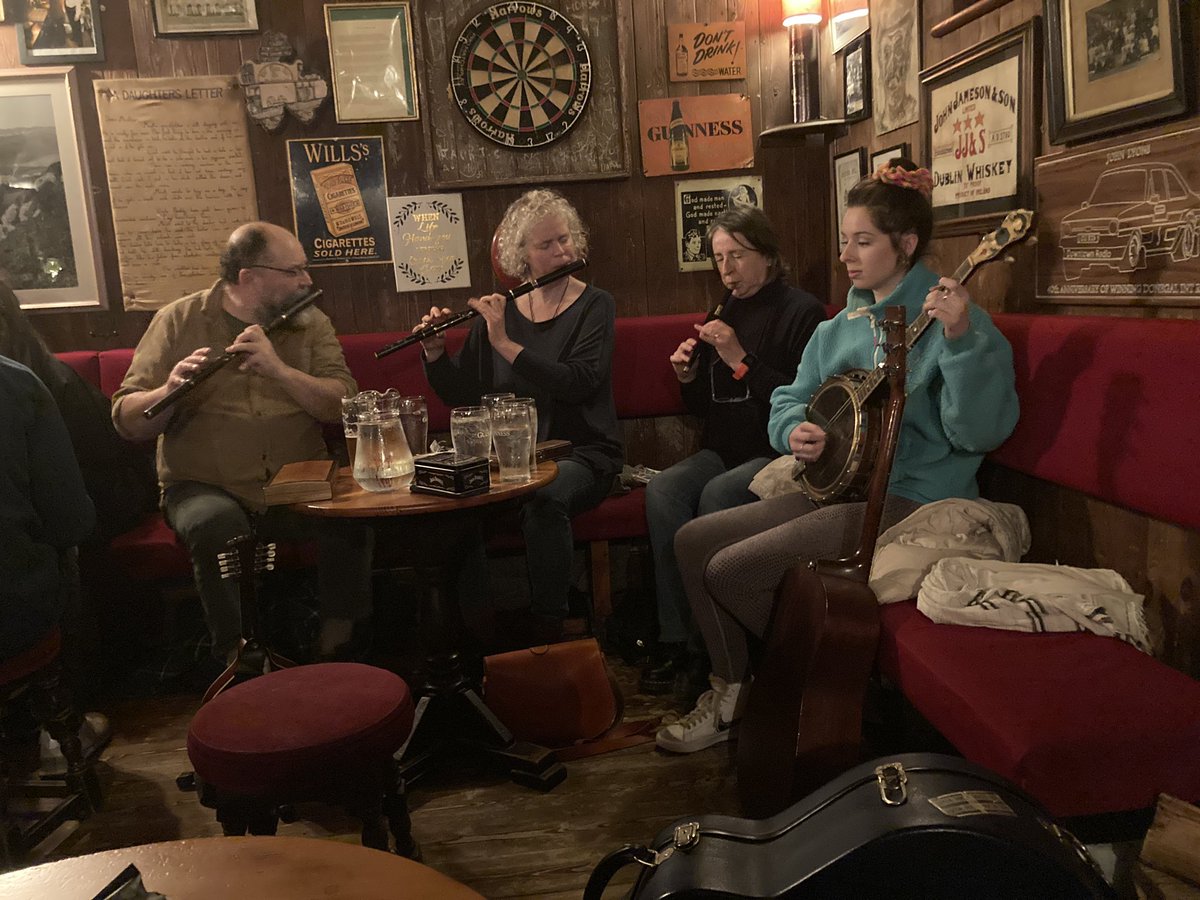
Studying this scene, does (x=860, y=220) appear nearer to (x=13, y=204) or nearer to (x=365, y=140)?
(x=365, y=140)

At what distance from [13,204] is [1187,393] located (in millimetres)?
3918

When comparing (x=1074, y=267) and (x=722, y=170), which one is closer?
(x=1074, y=267)

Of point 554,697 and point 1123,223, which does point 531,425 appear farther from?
point 1123,223

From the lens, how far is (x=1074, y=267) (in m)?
2.14

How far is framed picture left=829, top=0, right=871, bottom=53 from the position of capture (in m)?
3.18

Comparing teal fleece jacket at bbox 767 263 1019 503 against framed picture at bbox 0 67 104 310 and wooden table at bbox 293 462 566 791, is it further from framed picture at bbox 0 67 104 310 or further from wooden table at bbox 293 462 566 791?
framed picture at bbox 0 67 104 310

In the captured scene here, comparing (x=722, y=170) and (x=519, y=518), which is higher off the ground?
(x=722, y=170)

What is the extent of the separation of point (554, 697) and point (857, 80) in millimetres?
2378

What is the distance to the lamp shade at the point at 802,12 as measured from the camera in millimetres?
3428

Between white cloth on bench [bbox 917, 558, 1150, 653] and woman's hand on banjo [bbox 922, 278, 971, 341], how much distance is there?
0.52 m

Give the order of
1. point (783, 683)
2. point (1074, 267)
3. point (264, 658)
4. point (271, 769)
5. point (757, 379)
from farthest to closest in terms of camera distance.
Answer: point (757, 379), point (264, 658), point (1074, 267), point (783, 683), point (271, 769)

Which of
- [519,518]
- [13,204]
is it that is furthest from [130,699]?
[13,204]

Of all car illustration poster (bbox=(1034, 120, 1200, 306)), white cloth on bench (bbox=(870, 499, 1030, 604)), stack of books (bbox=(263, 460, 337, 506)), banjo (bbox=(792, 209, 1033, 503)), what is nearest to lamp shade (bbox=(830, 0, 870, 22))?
car illustration poster (bbox=(1034, 120, 1200, 306))

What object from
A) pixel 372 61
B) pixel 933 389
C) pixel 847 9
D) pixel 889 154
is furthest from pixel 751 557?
pixel 372 61
